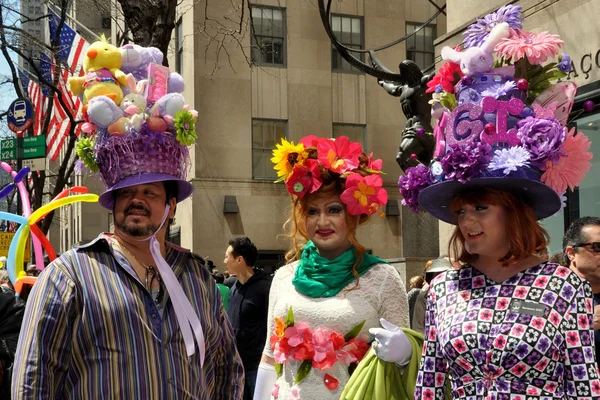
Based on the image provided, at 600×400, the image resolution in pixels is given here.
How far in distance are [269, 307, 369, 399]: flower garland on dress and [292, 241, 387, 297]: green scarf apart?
210 millimetres

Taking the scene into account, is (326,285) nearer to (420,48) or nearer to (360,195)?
(360,195)

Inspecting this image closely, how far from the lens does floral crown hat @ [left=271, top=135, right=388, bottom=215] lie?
502 cm

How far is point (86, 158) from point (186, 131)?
467 millimetres

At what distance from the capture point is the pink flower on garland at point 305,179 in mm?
5082

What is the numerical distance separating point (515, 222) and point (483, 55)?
753mm

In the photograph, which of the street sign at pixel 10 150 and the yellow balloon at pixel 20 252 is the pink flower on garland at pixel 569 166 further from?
the street sign at pixel 10 150

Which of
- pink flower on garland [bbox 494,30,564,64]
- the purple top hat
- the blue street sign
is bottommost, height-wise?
the purple top hat

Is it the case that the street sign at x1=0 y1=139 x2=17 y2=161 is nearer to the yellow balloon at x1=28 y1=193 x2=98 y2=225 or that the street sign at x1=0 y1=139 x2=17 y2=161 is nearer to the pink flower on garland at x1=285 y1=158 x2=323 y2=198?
the yellow balloon at x1=28 y1=193 x2=98 y2=225

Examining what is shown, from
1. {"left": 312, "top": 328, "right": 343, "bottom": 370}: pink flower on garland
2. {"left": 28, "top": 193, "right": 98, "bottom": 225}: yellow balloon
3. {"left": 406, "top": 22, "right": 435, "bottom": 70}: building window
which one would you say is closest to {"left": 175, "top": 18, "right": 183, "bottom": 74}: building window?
{"left": 406, "top": 22, "right": 435, "bottom": 70}: building window

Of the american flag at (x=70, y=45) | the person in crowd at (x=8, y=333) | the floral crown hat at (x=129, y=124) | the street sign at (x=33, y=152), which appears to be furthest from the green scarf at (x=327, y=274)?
the street sign at (x=33, y=152)

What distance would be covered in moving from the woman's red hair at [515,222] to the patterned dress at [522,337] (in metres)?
0.09

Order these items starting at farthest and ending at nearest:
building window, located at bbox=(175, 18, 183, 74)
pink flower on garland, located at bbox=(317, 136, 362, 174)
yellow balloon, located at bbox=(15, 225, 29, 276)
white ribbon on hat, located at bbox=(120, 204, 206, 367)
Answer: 1. building window, located at bbox=(175, 18, 183, 74)
2. yellow balloon, located at bbox=(15, 225, 29, 276)
3. pink flower on garland, located at bbox=(317, 136, 362, 174)
4. white ribbon on hat, located at bbox=(120, 204, 206, 367)

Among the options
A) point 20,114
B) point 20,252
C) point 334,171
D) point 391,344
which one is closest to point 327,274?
point 334,171

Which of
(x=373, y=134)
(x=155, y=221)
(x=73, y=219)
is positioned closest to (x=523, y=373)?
(x=155, y=221)
